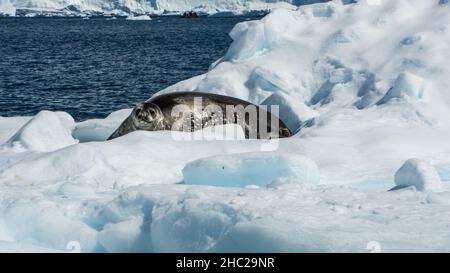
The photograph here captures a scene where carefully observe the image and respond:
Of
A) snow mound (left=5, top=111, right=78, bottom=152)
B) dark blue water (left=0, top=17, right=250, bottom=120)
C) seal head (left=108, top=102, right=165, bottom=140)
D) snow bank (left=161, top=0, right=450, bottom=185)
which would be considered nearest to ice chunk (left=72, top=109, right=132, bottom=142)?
snow mound (left=5, top=111, right=78, bottom=152)

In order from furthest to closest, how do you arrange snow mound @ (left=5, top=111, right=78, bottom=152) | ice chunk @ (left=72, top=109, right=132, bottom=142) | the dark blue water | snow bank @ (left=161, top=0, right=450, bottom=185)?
the dark blue water, ice chunk @ (left=72, top=109, right=132, bottom=142), snow mound @ (left=5, top=111, right=78, bottom=152), snow bank @ (left=161, top=0, right=450, bottom=185)

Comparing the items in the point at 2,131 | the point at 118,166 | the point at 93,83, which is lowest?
the point at 93,83

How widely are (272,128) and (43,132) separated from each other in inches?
104

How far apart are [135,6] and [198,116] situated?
9801cm

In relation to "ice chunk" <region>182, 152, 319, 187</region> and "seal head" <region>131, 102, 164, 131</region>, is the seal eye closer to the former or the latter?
"seal head" <region>131, 102, 164, 131</region>

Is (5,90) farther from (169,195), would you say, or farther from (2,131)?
(169,195)

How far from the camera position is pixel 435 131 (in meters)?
8.12

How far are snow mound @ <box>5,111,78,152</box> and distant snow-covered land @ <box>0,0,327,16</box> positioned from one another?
9431cm

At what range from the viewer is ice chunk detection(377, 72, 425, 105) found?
8984mm

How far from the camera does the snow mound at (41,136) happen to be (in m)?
7.68

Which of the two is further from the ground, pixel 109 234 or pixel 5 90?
pixel 109 234

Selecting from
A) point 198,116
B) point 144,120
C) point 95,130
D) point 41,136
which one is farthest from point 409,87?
point 41,136
